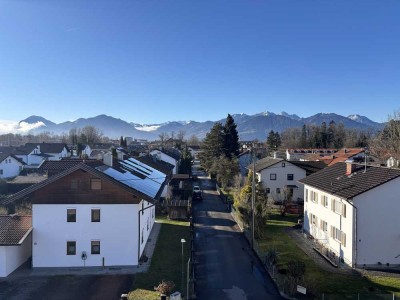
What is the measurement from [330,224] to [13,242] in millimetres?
23789

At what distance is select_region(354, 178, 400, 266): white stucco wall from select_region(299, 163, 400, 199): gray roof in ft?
1.58

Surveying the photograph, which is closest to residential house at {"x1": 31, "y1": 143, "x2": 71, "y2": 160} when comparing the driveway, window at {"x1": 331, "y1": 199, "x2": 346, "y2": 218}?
the driveway

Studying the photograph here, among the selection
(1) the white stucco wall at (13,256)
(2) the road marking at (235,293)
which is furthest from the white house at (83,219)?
(2) the road marking at (235,293)

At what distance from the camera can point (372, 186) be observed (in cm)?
2459

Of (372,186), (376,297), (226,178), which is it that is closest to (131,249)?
(376,297)

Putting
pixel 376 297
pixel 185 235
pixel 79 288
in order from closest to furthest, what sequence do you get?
pixel 376 297 < pixel 79 288 < pixel 185 235

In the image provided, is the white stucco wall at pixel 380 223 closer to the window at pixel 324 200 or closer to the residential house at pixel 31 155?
the window at pixel 324 200

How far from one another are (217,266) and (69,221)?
11.0m

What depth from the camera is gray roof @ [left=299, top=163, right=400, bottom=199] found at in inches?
985

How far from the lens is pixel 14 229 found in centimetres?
2345

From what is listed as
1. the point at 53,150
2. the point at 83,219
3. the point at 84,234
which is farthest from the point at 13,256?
the point at 53,150

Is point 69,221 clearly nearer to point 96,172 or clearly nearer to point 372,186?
point 96,172

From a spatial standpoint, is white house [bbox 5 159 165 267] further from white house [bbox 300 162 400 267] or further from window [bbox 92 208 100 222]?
white house [bbox 300 162 400 267]

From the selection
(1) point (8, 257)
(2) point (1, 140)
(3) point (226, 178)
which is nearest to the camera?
(1) point (8, 257)
